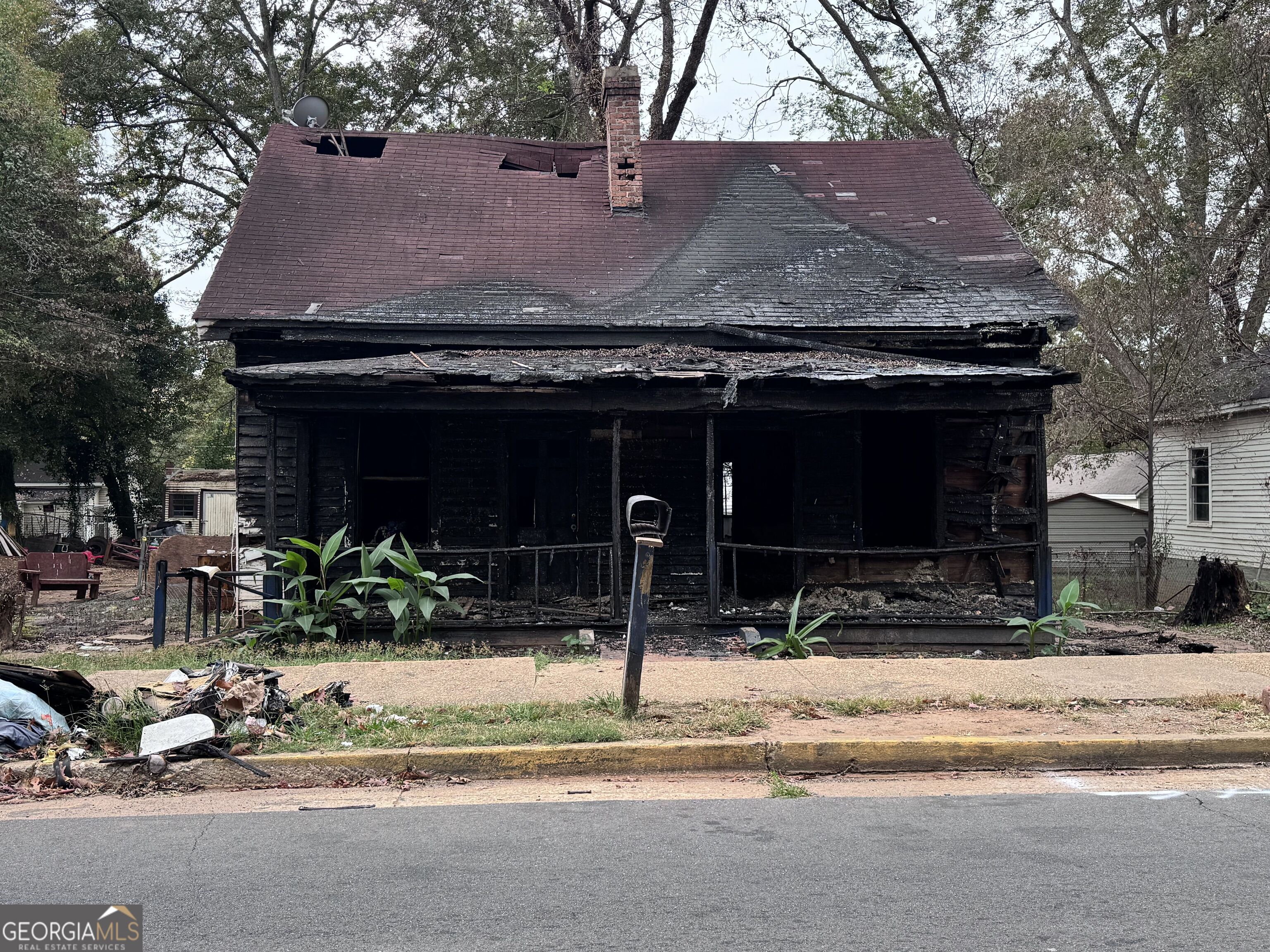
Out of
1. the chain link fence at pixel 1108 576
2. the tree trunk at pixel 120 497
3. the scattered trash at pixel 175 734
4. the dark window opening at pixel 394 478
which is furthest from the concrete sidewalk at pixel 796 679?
the tree trunk at pixel 120 497

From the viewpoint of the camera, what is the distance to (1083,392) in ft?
57.4

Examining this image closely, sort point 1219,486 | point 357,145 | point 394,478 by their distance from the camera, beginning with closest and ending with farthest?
point 394,478 < point 357,145 < point 1219,486

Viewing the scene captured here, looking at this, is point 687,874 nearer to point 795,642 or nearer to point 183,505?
point 795,642

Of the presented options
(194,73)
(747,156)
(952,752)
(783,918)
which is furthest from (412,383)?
(194,73)

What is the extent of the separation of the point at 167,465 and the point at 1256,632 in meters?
34.5

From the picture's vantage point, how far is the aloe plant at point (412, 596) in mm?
9117

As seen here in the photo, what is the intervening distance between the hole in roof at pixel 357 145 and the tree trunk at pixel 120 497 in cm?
1864

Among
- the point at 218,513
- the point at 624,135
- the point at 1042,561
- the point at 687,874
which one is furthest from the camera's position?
the point at 218,513

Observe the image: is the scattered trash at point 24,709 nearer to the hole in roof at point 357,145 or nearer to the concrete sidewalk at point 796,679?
the concrete sidewalk at point 796,679

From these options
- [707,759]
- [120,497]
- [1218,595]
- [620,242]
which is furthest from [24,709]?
[120,497]

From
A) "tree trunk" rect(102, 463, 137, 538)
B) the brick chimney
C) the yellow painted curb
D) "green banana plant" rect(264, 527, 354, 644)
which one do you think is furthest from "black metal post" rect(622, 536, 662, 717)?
"tree trunk" rect(102, 463, 137, 538)

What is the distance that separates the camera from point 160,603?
9648 mm

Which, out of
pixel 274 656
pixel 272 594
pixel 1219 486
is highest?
pixel 1219 486

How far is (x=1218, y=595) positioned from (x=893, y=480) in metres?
4.65
